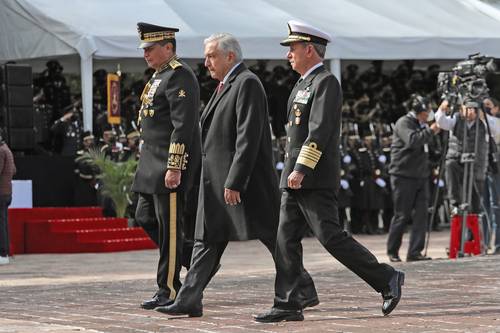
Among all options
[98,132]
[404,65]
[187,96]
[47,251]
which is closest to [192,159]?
[187,96]

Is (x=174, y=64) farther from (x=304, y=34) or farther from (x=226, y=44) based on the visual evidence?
(x=304, y=34)

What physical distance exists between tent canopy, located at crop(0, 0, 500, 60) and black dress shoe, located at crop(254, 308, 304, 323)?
1203 cm

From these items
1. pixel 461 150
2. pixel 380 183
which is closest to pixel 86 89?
pixel 380 183

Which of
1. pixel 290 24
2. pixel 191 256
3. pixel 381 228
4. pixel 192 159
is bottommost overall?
pixel 381 228

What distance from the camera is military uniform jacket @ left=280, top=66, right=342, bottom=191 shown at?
7879mm

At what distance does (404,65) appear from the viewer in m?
25.9

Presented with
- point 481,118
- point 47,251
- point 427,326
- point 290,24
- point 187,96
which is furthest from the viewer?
point 47,251

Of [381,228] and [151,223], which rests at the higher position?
A: [151,223]

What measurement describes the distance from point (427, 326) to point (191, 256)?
6.75 ft

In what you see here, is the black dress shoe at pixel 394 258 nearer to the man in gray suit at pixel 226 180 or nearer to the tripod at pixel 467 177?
the tripod at pixel 467 177

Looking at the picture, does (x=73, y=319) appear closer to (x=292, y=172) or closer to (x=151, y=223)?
(x=151, y=223)

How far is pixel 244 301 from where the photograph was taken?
9.48 metres

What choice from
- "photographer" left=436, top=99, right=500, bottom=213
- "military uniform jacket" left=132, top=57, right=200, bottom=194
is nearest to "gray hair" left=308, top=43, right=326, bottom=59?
"military uniform jacket" left=132, top=57, right=200, bottom=194

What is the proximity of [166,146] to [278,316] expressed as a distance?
4.97 ft
